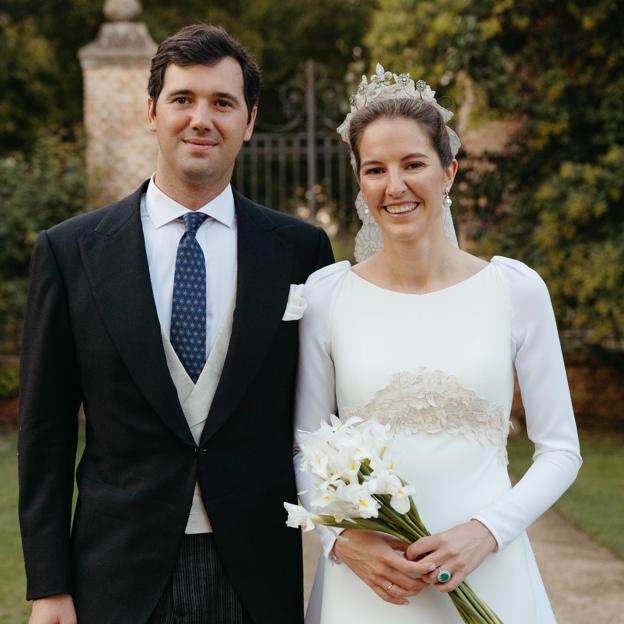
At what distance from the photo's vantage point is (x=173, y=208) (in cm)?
261

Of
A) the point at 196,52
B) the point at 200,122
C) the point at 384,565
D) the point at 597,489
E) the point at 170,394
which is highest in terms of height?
the point at 196,52

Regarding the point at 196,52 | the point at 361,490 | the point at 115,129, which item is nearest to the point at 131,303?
the point at 196,52

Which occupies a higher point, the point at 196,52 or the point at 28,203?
the point at 196,52

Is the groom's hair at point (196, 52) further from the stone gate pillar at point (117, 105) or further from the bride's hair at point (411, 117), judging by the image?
the stone gate pillar at point (117, 105)

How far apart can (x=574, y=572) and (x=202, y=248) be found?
3.37 m

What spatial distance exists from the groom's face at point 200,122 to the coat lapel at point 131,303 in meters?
0.19

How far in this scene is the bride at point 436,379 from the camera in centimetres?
246

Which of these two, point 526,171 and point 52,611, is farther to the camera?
point 526,171

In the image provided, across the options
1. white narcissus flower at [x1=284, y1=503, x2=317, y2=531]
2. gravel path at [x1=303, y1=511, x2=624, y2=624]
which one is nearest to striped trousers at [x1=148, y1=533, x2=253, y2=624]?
white narcissus flower at [x1=284, y1=503, x2=317, y2=531]

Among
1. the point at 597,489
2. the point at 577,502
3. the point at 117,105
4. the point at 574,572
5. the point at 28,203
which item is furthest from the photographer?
the point at 117,105

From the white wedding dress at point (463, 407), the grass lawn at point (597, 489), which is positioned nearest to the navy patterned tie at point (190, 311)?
the white wedding dress at point (463, 407)

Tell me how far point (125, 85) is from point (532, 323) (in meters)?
7.27

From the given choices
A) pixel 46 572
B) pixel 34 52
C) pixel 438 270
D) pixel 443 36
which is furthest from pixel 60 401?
pixel 34 52

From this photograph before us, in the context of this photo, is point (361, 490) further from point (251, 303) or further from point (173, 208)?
point (173, 208)
